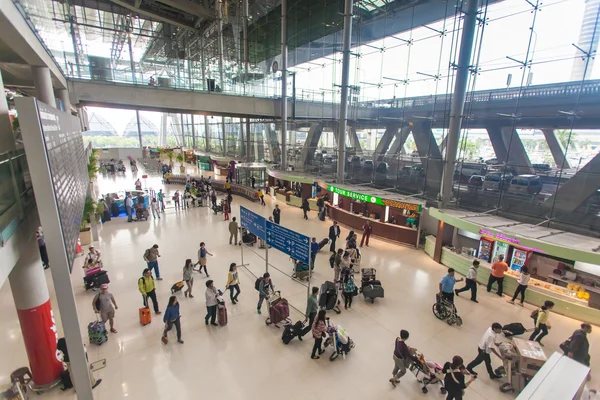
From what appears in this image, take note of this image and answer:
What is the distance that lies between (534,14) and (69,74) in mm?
19365

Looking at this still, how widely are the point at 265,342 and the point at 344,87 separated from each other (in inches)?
536

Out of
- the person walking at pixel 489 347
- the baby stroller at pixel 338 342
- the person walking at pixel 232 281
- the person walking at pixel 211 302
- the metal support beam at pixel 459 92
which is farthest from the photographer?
the metal support beam at pixel 459 92

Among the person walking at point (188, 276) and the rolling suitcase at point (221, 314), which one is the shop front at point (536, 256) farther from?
the person walking at point (188, 276)

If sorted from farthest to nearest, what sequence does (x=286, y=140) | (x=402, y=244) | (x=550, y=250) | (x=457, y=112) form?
(x=286, y=140), (x=402, y=244), (x=457, y=112), (x=550, y=250)

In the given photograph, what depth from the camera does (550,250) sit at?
24.3ft

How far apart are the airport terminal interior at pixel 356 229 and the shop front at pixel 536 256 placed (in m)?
0.06

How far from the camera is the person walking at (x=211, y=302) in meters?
6.87

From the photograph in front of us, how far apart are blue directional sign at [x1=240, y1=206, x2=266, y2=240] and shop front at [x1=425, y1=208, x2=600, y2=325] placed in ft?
21.6

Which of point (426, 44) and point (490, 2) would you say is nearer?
point (490, 2)

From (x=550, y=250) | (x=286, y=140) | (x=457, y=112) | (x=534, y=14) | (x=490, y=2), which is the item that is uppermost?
(x=490, y=2)

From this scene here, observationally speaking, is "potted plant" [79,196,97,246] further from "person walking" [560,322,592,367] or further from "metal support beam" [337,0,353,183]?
"person walking" [560,322,592,367]

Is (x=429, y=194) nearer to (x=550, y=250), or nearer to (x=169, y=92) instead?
(x=550, y=250)

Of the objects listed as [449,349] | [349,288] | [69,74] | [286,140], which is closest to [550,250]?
[449,349]

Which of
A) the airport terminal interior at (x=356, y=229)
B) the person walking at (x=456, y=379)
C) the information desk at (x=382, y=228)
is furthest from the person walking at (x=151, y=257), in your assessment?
the information desk at (x=382, y=228)
